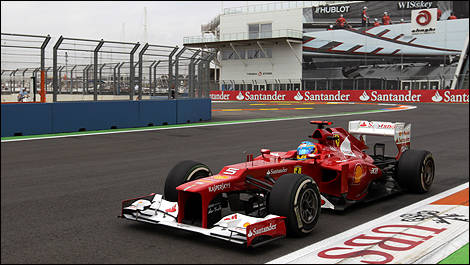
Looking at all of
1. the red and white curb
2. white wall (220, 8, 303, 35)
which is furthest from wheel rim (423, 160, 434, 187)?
white wall (220, 8, 303, 35)

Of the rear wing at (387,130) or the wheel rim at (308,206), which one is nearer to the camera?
the wheel rim at (308,206)

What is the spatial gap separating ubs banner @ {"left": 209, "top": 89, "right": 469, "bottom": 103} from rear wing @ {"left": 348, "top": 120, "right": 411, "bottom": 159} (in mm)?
28130

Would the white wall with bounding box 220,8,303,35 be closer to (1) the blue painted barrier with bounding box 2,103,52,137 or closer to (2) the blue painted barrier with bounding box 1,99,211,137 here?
(2) the blue painted barrier with bounding box 1,99,211,137

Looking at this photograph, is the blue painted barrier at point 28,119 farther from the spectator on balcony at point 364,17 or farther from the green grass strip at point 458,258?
the spectator on balcony at point 364,17

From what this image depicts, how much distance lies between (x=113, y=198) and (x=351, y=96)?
38760mm

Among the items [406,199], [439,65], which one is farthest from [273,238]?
[439,65]

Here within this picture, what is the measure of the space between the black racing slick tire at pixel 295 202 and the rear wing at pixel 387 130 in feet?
8.85

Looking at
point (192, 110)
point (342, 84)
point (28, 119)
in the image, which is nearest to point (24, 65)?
point (28, 119)

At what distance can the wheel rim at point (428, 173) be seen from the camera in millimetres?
7152

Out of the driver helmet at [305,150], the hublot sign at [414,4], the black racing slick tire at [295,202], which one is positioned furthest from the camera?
the hublot sign at [414,4]

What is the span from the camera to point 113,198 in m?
6.55

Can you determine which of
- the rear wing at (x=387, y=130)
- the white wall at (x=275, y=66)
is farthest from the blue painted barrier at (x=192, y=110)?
the white wall at (x=275, y=66)

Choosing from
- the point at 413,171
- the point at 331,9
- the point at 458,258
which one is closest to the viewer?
the point at 458,258

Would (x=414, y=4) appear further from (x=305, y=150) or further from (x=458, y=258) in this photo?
(x=458, y=258)
